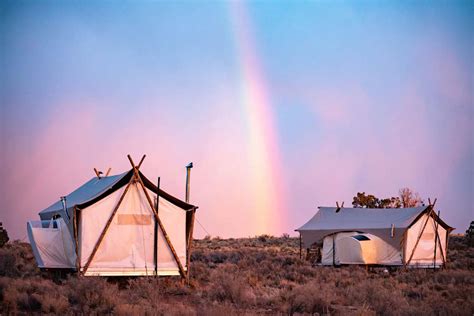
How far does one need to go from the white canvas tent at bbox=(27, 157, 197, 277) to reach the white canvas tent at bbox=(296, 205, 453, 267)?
13099mm

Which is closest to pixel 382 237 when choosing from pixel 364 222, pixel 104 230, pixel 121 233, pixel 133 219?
pixel 364 222

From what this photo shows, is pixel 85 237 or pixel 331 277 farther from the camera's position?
pixel 331 277

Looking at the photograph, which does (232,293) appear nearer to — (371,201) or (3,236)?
(3,236)

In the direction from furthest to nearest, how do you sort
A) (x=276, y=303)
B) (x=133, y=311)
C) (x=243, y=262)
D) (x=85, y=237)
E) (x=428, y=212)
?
(x=428, y=212)
(x=243, y=262)
(x=85, y=237)
(x=276, y=303)
(x=133, y=311)

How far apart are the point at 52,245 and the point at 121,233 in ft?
7.63

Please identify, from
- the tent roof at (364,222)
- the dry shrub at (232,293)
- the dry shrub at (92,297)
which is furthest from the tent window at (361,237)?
the dry shrub at (92,297)

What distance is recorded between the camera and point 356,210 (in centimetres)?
3306

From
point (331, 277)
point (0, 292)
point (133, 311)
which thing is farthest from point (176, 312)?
point (331, 277)

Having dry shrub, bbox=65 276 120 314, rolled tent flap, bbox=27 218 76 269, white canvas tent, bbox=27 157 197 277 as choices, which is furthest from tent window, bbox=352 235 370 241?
dry shrub, bbox=65 276 120 314

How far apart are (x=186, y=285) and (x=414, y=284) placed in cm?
785

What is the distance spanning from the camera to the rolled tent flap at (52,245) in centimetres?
1850

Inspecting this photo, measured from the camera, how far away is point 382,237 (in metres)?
30.1

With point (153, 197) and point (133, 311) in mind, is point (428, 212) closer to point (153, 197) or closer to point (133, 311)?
point (153, 197)

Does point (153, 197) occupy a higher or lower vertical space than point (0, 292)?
higher
